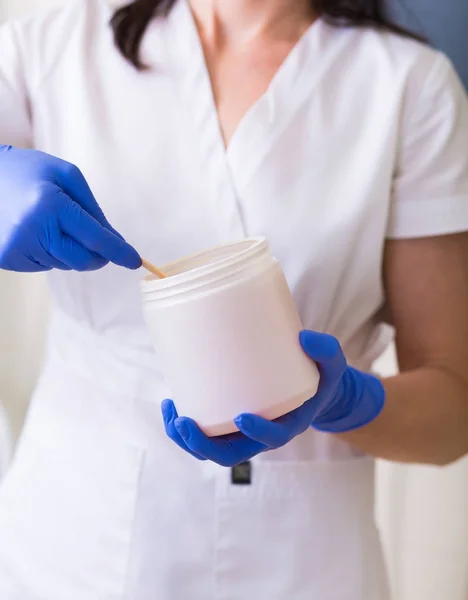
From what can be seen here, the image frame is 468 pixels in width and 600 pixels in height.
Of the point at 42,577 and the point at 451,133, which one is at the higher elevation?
the point at 451,133

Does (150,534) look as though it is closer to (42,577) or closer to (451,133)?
(42,577)

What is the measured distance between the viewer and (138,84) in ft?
2.19

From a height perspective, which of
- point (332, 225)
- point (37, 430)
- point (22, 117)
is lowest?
point (37, 430)

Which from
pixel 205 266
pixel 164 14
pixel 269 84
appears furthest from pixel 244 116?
pixel 205 266


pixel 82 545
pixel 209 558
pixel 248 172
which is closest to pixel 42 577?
pixel 82 545

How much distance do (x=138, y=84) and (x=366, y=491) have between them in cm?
48

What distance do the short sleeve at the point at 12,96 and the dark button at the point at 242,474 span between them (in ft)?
1.29

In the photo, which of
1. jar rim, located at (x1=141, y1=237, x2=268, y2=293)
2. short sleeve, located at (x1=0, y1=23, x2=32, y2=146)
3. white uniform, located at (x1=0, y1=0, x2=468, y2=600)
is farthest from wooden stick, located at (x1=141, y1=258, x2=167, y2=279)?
short sleeve, located at (x1=0, y1=23, x2=32, y2=146)

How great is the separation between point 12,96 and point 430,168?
0.42m

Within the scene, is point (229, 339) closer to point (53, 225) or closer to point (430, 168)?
point (53, 225)

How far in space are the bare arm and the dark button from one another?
10cm

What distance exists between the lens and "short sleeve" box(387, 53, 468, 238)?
2.15ft

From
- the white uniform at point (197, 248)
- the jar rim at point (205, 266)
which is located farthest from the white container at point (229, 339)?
the white uniform at point (197, 248)

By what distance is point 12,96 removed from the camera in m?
0.65
